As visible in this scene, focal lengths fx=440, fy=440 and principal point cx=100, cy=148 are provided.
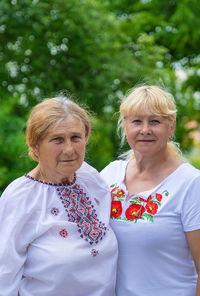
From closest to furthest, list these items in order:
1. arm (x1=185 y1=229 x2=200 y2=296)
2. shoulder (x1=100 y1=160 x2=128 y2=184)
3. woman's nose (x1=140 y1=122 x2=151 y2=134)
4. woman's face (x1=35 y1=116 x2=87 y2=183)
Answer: woman's face (x1=35 y1=116 x2=87 y2=183), arm (x1=185 y1=229 x2=200 y2=296), woman's nose (x1=140 y1=122 x2=151 y2=134), shoulder (x1=100 y1=160 x2=128 y2=184)

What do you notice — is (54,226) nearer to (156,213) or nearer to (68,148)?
(68,148)

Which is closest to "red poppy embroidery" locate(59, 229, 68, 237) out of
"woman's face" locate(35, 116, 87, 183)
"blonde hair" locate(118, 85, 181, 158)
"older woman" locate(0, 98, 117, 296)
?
"older woman" locate(0, 98, 117, 296)

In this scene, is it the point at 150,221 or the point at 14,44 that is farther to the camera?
the point at 14,44

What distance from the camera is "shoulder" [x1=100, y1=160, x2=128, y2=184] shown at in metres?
2.67

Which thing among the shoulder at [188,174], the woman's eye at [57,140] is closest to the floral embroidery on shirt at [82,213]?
the woman's eye at [57,140]

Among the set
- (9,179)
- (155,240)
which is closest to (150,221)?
(155,240)

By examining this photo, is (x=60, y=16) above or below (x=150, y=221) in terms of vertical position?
above

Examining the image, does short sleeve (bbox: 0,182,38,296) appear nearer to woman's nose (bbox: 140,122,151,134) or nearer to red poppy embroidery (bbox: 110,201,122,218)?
red poppy embroidery (bbox: 110,201,122,218)

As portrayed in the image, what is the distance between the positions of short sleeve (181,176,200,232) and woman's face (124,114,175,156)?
31cm

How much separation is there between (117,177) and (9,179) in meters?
2.26

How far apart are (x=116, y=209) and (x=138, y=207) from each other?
0.14m

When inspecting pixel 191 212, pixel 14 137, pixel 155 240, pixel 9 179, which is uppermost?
pixel 191 212

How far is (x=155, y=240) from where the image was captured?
7.55ft

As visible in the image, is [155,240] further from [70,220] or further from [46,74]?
[46,74]
